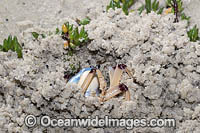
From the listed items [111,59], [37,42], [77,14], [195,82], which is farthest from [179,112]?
[77,14]

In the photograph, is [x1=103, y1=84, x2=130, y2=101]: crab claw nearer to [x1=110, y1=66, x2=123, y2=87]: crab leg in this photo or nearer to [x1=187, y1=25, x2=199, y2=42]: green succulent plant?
[x1=110, y1=66, x2=123, y2=87]: crab leg

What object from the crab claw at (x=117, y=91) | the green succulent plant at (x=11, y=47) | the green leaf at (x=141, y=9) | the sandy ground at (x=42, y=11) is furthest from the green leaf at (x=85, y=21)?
the crab claw at (x=117, y=91)

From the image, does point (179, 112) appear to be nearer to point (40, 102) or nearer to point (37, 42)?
point (40, 102)

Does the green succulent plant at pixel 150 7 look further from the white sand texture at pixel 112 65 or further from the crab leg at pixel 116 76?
the crab leg at pixel 116 76

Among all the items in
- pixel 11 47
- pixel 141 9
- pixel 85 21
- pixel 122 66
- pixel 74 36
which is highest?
pixel 141 9

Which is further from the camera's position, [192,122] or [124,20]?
[124,20]

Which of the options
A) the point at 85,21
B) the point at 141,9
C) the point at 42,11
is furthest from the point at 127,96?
the point at 42,11

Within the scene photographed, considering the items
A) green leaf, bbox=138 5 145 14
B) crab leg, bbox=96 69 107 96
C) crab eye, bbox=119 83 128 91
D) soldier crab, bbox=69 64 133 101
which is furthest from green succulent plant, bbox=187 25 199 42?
crab leg, bbox=96 69 107 96

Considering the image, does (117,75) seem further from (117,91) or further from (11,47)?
(11,47)
